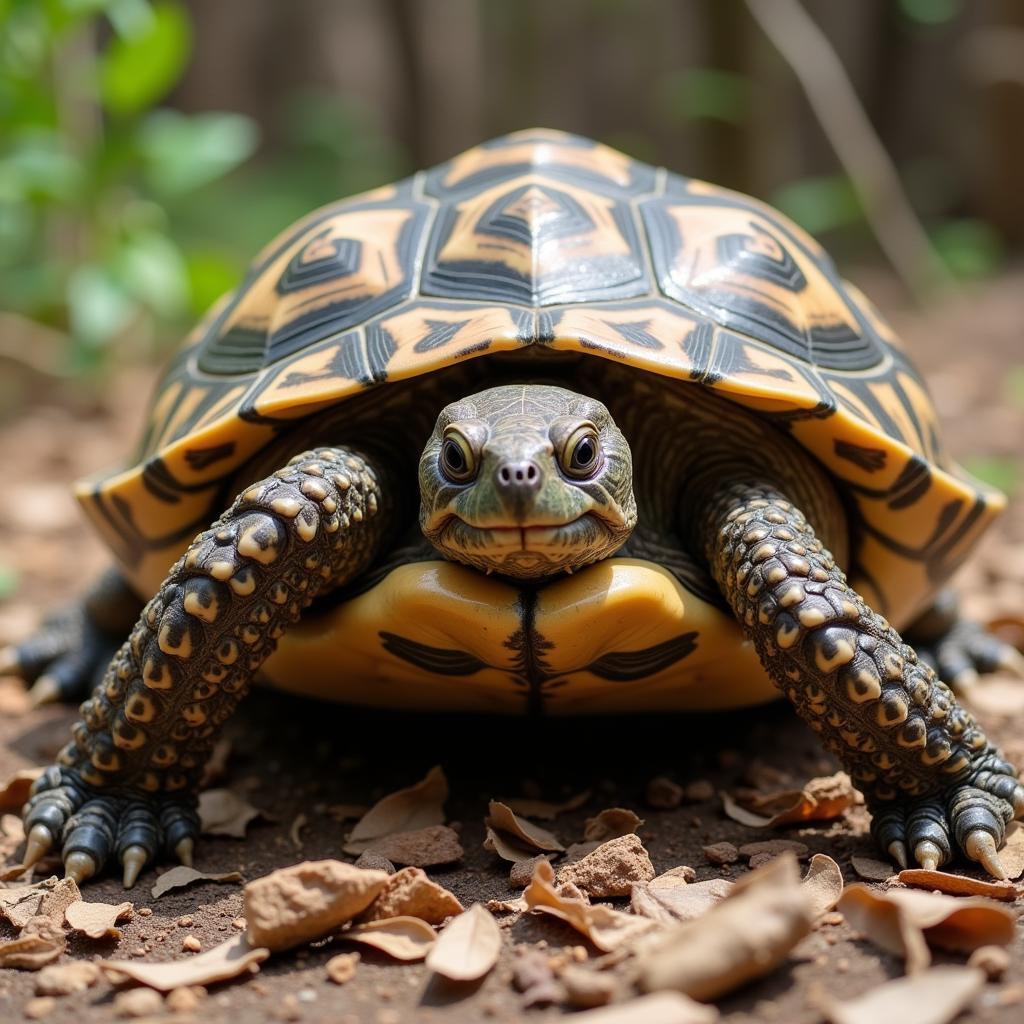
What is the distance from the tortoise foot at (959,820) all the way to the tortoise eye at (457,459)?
3.96 ft

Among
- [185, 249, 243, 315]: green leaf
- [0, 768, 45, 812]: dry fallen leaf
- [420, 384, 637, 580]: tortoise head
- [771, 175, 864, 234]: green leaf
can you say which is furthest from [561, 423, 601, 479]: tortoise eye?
[771, 175, 864, 234]: green leaf

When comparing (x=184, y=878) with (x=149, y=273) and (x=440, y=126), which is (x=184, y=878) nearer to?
(x=149, y=273)

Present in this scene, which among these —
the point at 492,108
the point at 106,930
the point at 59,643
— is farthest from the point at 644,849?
the point at 492,108

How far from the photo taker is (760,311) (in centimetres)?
326

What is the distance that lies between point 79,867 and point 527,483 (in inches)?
52.2

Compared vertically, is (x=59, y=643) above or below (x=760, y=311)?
below

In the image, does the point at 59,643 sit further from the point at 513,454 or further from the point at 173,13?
the point at 173,13

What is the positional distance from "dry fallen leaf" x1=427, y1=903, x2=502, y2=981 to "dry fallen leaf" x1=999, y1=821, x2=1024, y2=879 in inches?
43.3

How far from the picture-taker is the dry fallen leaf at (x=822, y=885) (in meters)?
2.37

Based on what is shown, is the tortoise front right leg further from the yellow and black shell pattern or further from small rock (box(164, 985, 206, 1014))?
small rock (box(164, 985, 206, 1014))

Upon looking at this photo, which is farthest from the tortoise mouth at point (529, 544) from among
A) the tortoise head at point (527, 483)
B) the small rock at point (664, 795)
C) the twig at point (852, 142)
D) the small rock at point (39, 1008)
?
the twig at point (852, 142)

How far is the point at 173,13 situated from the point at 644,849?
532cm

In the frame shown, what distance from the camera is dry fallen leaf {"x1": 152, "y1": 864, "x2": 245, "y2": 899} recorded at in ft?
8.79

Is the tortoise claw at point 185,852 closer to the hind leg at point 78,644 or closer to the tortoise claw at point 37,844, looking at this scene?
the tortoise claw at point 37,844
